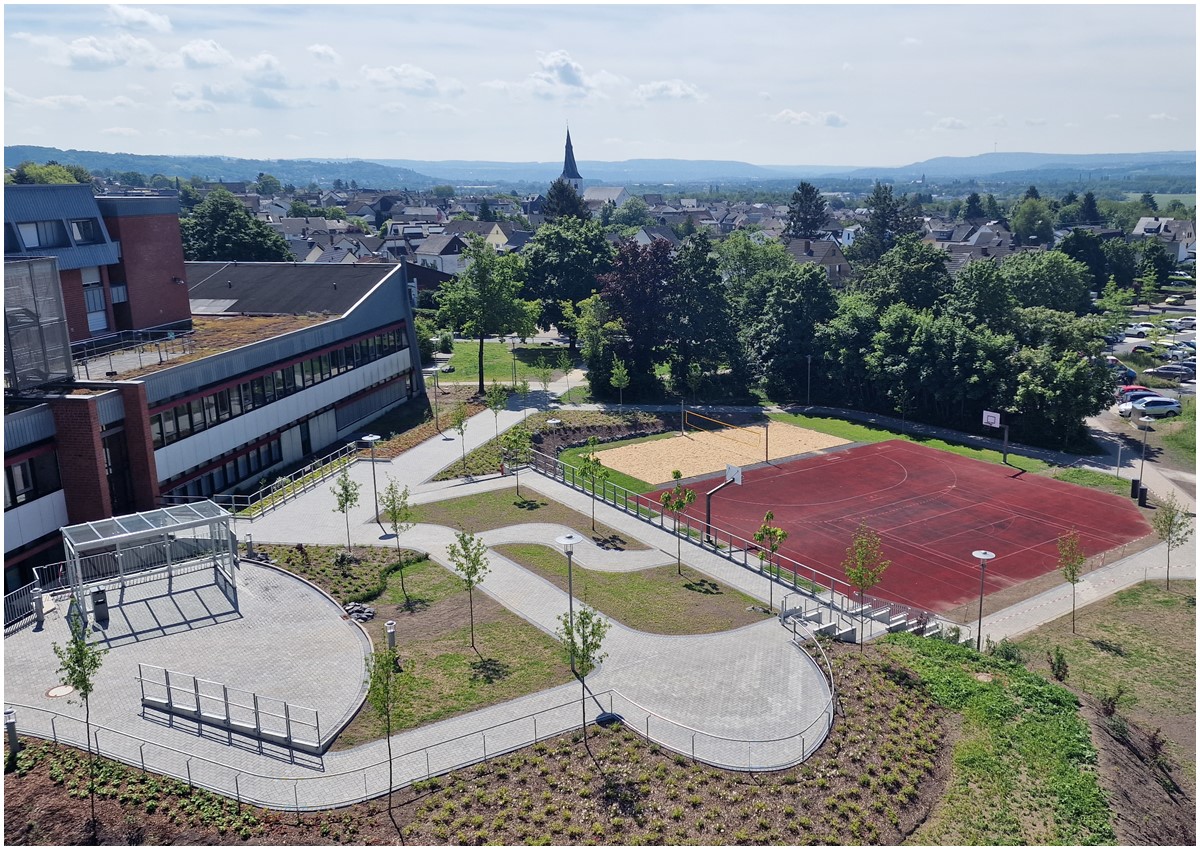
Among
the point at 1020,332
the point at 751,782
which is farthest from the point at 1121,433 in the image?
the point at 751,782

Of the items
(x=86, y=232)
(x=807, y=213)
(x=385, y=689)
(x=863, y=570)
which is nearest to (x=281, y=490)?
(x=86, y=232)

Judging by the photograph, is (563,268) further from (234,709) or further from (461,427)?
(234,709)

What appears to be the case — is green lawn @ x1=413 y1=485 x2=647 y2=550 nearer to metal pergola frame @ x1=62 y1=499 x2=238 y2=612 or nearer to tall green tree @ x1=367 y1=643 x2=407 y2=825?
metal pergola frame @ x1=62 y1=499 x2=238 y2=612

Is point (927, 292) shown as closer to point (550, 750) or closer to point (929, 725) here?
point (929, 725)

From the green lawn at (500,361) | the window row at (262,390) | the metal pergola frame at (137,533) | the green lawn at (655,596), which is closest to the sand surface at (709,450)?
the green lawn at (655,596)

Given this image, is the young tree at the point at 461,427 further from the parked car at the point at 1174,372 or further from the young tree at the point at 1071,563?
the parked car at the point at 1174,372

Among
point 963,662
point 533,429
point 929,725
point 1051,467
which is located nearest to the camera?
point 929,725

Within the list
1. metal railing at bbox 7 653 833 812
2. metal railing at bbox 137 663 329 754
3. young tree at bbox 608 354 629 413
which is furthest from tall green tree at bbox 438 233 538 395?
metal railing at bbox 7 653 833 812
